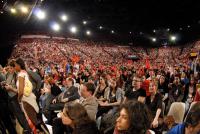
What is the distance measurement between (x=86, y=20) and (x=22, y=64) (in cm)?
3255

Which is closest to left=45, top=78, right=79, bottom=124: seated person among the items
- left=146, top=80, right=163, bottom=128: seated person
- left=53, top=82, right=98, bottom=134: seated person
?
left=146, top=80, right=163, bottom=128: seated person

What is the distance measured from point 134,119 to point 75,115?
3.77ft

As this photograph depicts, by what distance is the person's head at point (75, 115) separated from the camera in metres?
3.69

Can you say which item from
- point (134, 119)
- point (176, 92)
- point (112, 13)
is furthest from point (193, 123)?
point (112, 13)

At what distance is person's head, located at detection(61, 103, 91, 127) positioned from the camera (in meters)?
3.69

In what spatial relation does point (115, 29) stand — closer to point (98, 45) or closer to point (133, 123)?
point (98, 45)

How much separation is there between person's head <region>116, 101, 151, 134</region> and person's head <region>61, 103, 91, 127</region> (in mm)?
969

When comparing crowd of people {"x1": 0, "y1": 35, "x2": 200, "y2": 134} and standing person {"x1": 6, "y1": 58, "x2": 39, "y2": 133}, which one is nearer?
crowd of people {"x1": 0, "y1": 35, "x2": 200, "y2": 134}

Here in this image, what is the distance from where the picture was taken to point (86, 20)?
125ft

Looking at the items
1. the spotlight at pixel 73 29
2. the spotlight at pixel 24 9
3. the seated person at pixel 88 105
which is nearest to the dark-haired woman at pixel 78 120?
the seated person at pixel 88 105

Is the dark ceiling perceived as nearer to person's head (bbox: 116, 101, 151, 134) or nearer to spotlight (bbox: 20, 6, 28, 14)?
spotlight (bbox: 20, 6, 28, 14)

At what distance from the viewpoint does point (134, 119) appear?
271 centimetres

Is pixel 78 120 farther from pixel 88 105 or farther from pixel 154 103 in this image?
pixel 154 103

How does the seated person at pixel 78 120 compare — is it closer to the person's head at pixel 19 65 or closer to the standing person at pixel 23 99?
the standing person at pixel 23 99
